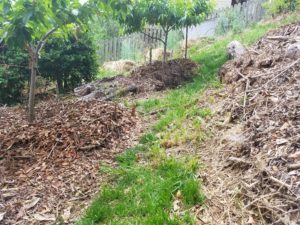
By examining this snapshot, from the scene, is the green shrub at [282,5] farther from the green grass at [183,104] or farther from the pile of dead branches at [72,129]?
the pile of dead branches at [72,129]

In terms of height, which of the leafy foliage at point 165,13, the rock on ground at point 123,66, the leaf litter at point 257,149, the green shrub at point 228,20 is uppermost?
the leafy foliage at point 165,13

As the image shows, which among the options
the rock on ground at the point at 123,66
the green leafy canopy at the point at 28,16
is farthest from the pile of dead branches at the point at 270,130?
the rock on ground at the point at 123,66

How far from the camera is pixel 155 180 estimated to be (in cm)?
322

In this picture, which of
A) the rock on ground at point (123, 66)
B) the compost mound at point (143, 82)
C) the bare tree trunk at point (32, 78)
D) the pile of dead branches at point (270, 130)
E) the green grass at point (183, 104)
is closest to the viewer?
the pile of dead branches at point (270, 130)

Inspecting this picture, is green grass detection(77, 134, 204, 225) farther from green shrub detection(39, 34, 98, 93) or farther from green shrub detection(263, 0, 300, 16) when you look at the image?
green shrub detection(263, 0, 300, 16)

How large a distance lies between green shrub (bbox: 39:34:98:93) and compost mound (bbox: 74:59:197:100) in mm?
1045

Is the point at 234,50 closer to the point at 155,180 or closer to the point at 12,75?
the point at 155,180

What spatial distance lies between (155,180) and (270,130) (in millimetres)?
1194

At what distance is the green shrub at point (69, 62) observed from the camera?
7871 mm

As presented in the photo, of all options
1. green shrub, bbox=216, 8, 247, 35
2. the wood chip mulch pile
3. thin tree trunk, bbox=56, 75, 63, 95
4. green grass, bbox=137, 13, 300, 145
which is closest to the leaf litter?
green grass, bbox=137, 13, 300, 145

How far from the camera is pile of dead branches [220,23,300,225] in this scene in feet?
7.86

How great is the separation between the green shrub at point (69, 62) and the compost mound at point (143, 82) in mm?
1045

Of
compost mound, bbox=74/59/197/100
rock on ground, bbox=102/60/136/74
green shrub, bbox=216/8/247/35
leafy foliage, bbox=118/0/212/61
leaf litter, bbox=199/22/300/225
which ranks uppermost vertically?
leafy foliage, bbox=118/0/212/61

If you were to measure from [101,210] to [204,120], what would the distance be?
1.97m
